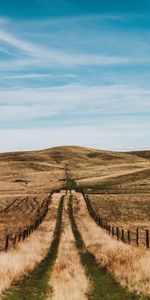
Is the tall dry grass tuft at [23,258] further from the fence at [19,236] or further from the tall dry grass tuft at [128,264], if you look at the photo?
the tall dry grass tuft at [128,264]

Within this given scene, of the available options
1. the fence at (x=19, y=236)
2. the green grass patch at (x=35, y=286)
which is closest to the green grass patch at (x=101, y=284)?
the green grass patch at (x=35, y=286)

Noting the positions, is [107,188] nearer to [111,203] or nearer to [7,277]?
[111,203]

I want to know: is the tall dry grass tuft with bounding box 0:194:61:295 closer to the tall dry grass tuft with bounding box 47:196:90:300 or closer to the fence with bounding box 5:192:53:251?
the fence with bounding box 5:192:53:251

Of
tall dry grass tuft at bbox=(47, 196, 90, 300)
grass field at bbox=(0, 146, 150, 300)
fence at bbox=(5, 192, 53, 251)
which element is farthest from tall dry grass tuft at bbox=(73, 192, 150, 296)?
fence at bbox=(5, 192, 53, 251)

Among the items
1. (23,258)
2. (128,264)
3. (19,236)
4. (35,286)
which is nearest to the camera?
(35,286)

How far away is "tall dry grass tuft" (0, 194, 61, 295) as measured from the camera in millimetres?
17109

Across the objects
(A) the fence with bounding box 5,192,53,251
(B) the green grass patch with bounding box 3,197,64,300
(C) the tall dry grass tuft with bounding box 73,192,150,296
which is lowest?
(A) the fence with bounding box 5,192,53,251

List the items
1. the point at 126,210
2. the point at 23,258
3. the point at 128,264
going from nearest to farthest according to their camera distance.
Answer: the point at 128,264
the point at 23,258
the point at 126,210

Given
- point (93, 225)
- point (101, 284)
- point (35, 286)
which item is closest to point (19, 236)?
point (93, 225)

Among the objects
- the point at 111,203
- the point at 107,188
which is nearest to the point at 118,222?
the point at 111,203

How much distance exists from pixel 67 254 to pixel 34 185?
286 ft

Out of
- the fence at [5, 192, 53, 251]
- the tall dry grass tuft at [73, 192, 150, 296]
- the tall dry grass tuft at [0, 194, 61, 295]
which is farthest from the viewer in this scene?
the fence at [5, 192, 53, 251]

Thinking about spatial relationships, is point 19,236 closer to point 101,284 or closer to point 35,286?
point 35,286

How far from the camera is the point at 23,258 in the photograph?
71.8 feet
